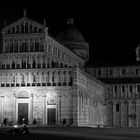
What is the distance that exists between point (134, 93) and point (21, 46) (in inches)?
1338

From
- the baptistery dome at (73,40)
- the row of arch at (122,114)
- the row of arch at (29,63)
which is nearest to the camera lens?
the row of arch at (29,63)

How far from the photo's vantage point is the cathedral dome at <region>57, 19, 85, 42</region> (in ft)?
356

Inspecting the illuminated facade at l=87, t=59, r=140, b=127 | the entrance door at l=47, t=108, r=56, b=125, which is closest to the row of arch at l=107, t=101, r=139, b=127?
the illuminated facade at l=87, t=59, r=140, b=127

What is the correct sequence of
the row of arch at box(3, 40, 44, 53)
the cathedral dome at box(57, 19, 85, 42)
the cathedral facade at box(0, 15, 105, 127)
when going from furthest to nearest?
the cathedral dome at box(57, 19, 85, 42), the row of arch at box(3, 40, 44, 53), the cathedral facade at box(0, 15, 105, 127)

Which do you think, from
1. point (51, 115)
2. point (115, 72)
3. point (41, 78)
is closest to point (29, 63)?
point (41, 78)

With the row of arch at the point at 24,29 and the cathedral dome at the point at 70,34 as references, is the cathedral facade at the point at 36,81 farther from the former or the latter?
the cathedral dome at the point at 70,34

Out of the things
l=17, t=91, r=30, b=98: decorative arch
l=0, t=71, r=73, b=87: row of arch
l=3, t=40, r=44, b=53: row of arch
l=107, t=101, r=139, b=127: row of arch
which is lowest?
l=107, t=101, r=139, b=127: row of arch

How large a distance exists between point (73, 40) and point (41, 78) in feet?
115

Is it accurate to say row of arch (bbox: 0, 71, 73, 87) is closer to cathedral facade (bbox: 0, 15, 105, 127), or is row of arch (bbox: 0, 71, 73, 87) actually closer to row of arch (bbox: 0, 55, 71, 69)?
cathedral facade (bbox: 0, 15, 105, 127)

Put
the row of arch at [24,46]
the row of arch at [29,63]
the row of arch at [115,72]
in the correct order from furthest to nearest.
A: the row of arch at [115,72]
the row of arch at [24,46]
the row of arch at [29,63]

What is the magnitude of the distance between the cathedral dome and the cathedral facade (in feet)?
94.1

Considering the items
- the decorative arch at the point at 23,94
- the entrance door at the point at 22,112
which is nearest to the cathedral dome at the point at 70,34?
the decorative arch at the point at 23,94

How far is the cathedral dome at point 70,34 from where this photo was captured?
109 m

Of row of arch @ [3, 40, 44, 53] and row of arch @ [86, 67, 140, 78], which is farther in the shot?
row of arch @ [86, 67, 140, 78]
